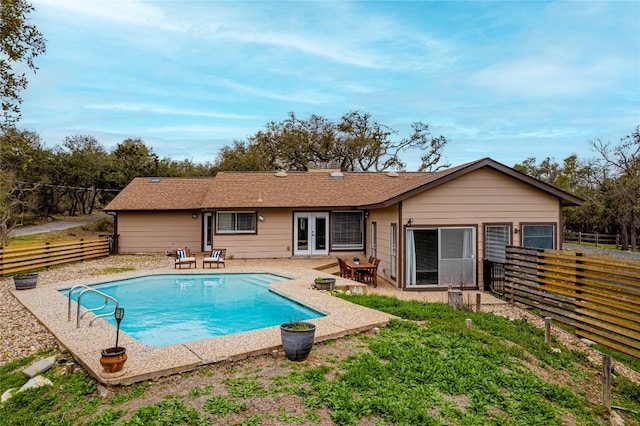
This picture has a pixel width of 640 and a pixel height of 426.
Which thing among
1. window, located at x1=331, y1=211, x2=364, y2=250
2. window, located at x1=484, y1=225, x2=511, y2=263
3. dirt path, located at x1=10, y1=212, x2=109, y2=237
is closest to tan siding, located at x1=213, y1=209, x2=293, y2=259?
window, located at x1=331, y1=211, x2=364, y2=250

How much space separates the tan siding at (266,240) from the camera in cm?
1741

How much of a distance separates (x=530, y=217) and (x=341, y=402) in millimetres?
10044

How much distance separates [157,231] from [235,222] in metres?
4.73

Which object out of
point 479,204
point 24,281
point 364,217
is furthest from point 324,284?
point 24,281

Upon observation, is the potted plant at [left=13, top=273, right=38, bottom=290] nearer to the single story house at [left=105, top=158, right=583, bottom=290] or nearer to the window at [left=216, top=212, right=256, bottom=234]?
the single story house at [left=105, top=158, right=583, bottom=290]

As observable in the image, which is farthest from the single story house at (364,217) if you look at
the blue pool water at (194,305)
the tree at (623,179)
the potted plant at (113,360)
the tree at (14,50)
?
the tree at (623,179)

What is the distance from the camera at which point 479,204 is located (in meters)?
11.8

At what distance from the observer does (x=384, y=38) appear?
1485cm

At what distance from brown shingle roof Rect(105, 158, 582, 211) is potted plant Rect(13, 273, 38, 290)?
712 cm

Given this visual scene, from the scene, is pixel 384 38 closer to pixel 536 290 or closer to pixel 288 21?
pixel 288 21

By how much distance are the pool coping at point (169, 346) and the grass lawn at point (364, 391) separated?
0.16 m

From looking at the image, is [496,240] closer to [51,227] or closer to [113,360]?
[113,360]

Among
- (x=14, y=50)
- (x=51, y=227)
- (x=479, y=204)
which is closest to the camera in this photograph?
(x=14, y=50)

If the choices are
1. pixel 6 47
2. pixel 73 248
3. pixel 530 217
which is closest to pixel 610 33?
pixel 530 217
